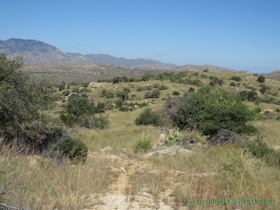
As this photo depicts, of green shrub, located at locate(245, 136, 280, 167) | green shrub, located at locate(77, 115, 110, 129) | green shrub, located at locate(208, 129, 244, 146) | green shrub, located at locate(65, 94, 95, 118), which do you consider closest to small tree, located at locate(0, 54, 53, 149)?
green shrub, located at locate(208, 129, 244, 146)

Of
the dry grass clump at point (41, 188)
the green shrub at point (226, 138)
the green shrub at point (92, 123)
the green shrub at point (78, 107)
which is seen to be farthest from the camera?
the green shrub at point (78, 107)

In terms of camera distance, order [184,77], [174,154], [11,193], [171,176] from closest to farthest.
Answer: [11,193], [171,176], [174,154], [184,77]

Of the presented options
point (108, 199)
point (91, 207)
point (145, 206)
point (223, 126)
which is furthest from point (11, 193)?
point (223, 126)

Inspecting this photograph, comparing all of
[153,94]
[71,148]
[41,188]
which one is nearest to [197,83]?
[153,94]

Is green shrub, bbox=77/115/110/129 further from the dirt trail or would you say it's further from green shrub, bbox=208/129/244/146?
the dirt trail

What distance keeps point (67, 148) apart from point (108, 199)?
3556mm

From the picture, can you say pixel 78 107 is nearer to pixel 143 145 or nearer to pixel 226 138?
pixel 143 145

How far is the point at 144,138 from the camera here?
8406 millimetres

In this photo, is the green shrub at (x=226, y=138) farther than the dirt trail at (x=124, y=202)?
Yes

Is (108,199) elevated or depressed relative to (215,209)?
depressed

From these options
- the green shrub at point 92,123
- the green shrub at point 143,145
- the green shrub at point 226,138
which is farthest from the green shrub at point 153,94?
the green shrub at point 143,145

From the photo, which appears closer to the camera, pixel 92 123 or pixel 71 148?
pixel 71 148

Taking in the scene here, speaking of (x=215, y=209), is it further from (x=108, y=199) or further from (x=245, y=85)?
(x=245, y=85)

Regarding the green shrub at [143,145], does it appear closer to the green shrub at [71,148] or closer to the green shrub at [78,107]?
the green shrub at [71,148]
